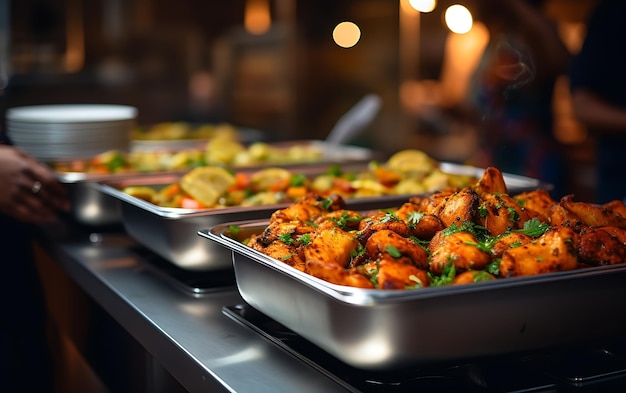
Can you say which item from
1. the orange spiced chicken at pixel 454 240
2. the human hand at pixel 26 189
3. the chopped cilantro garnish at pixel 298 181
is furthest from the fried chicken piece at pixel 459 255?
the human hand at pixel 26 189

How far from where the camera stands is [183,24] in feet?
22.3

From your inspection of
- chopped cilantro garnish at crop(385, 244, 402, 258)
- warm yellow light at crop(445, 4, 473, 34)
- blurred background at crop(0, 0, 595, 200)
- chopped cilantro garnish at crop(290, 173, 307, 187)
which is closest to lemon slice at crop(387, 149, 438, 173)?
chopped cilantro garnish at crop(290, 173, 307, 187)

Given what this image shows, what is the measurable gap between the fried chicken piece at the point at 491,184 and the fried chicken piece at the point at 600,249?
0.30m

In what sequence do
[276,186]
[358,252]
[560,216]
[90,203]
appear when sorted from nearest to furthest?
1. [358,252]
2. [560,216]
3. [276,186]
4. [90,203]

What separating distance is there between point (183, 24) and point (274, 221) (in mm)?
5787

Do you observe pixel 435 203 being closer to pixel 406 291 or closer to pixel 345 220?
pixel 345 220

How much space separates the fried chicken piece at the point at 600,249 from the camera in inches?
40.8

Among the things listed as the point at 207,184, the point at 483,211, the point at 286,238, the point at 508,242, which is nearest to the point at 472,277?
the point at 508,242

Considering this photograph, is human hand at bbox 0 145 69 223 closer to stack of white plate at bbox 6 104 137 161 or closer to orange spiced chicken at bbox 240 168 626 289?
stack of white plate at bbox 6 104 137 161

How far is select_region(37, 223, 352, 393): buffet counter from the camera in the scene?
1.07 metres

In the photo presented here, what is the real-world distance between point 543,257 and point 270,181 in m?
1.08

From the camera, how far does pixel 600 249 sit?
1.04 meters

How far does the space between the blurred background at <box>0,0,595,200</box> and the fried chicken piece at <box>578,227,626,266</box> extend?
465cm

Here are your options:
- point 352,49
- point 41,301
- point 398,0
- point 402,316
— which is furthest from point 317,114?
point 402,316
